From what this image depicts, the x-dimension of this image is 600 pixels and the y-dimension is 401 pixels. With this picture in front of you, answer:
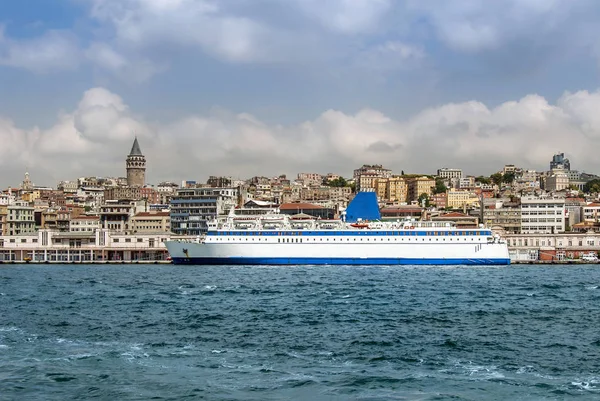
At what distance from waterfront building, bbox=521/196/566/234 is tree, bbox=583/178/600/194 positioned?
Result: 206ft

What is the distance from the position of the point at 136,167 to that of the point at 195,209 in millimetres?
68416

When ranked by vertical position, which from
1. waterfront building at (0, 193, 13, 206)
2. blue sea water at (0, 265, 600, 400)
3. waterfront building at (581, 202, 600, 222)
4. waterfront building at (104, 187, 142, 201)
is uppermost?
waterfront building at (104, 187, 142, 201)

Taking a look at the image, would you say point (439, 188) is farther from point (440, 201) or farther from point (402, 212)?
point (402, 212)

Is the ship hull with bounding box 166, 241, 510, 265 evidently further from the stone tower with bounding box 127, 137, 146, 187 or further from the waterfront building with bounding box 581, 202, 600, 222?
the stone tower with bounding box 127, 137, 146, 187

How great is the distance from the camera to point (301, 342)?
75.7 feet

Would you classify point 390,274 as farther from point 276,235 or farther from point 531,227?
point 531,227

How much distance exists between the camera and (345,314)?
96.8 feet

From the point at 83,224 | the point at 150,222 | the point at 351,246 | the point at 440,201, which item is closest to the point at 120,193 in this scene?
the point at 150,222

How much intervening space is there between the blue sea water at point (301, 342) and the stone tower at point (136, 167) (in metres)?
119

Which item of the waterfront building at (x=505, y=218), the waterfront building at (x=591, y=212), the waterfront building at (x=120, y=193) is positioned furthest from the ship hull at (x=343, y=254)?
the waterfront building at (x=120, y=193)

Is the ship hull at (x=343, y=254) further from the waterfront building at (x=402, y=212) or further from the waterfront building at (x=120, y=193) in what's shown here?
the waterfront building at (x=120, y=193)

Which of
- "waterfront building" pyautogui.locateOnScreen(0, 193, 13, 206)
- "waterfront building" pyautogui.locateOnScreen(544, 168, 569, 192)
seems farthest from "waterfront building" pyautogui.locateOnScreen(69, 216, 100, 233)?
"waterfront building" pyautogui.locateOnScreen(544, 168, 569, 192)

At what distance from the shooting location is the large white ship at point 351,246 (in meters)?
64.1

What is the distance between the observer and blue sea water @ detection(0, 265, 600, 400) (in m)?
17.3
